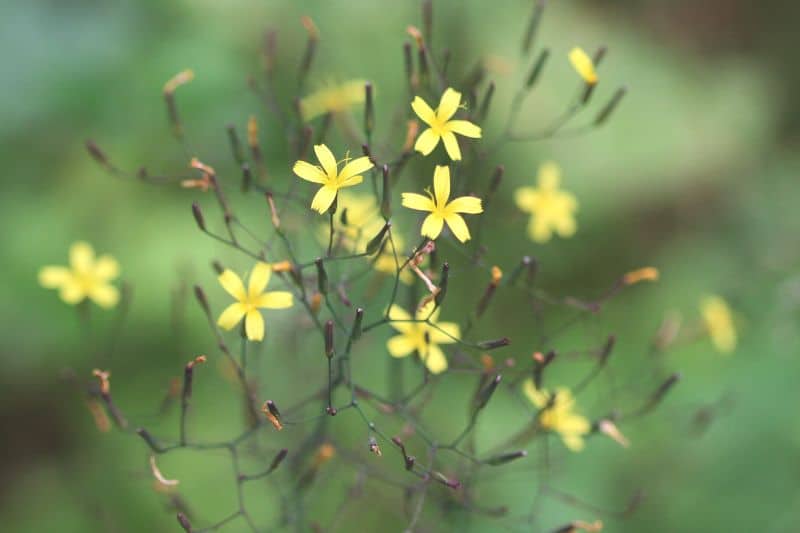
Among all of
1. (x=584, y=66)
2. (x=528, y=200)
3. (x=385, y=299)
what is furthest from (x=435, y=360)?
(x=385, y=299)

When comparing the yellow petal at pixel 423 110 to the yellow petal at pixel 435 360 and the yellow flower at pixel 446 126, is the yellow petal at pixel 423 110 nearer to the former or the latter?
the yellow flower at pixel 446 126

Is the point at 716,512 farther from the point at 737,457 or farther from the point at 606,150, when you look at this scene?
the point at 606,150

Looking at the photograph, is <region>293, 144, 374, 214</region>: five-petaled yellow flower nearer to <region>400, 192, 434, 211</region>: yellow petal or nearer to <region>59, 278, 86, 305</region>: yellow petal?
<region>400, 192, 434, 211</region>: yellow petal

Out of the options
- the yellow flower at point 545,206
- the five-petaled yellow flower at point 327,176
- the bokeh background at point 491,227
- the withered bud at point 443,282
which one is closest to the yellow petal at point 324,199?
the five-petaled yellow flower at point 327,176

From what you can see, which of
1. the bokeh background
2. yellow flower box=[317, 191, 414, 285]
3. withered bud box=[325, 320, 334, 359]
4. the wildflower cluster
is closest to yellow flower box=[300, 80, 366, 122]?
the wildflower cluster

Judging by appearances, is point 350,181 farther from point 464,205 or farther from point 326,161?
point 464,205

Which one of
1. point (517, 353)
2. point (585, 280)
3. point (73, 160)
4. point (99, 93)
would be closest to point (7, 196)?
point (73, 160)

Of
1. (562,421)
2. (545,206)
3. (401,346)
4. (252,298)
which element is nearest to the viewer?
(252,298)

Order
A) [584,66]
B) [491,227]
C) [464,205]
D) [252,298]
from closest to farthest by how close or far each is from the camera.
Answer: [464,205], [252,298], [584,66], [491,227]
